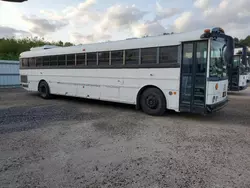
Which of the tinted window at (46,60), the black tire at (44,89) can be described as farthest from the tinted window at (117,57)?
the black tire at (44,89)

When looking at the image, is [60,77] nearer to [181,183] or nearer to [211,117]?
[211,117]

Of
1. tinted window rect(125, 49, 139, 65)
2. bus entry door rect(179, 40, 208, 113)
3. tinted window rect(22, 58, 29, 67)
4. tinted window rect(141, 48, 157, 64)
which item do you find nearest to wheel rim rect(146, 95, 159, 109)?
bus entry door rect(179, 40, 208, 113)

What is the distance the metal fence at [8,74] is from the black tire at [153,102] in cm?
1258

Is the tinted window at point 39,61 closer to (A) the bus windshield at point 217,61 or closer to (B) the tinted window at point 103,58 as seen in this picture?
(B) the tinted window at point 103,58

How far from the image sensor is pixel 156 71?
598 centimetres

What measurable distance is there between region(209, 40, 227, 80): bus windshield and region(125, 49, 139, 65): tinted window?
7.57ft

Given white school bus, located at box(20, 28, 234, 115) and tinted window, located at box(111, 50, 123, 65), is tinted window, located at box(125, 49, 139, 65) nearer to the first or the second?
white school bus, located at box(20, 28, 234, 115)

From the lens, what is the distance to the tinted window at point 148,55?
600 centimetres

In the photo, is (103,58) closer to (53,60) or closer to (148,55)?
(148,55)

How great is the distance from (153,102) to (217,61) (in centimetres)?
219

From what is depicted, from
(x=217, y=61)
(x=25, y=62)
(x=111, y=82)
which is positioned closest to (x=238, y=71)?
(x=217, y=61)

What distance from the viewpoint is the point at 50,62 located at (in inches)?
361

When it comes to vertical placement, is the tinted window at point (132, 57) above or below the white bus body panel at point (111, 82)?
above

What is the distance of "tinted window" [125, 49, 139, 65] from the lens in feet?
20.9
